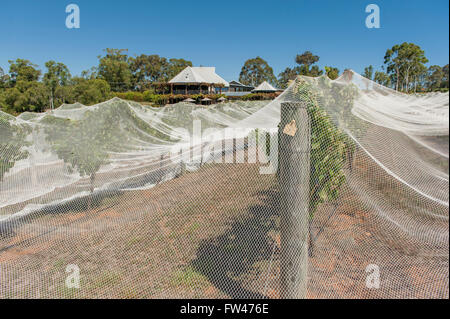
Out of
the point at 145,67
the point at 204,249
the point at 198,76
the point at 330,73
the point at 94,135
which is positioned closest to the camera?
the point at 204,249

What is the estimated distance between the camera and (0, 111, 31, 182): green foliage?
311 cm

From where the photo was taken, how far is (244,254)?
230 centimetres

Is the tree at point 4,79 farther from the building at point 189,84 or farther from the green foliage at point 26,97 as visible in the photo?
the building at point 189,84

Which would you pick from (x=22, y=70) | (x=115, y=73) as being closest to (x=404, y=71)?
(x=22, y=70)

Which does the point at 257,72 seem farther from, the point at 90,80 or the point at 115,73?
the point at 90,80

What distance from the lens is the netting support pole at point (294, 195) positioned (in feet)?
5.79

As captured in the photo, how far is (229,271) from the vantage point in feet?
7.47

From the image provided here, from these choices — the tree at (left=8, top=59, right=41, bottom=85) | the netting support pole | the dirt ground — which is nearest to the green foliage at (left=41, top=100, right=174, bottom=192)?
the dirt ground

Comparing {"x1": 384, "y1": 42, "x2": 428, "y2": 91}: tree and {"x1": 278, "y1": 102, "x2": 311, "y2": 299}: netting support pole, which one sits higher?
{"x1": 384, "y1": 42, "x2": 428, "y2": 91}: tree

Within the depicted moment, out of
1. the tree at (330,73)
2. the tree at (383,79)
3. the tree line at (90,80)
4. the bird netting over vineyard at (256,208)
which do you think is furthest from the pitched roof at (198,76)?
the bird netting over vineyard at (256,208)

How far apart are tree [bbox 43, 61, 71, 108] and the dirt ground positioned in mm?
17990

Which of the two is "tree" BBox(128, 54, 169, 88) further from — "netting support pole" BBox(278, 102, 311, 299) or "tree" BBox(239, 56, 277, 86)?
"netting support pole" BBox(278, 102, 311, 299)

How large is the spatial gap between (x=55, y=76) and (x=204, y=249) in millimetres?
23814

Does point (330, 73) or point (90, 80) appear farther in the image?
point (90, 80)
